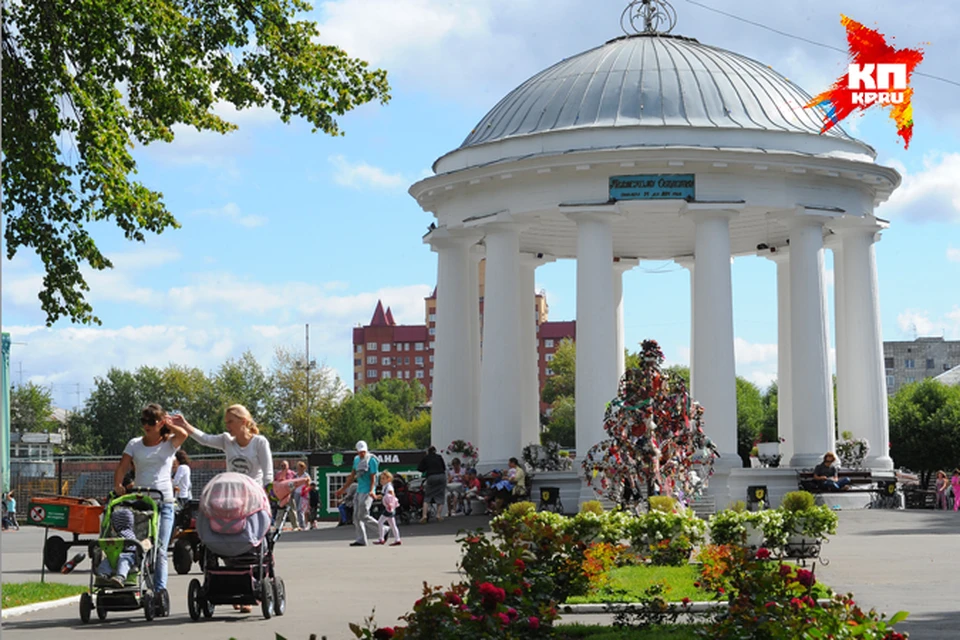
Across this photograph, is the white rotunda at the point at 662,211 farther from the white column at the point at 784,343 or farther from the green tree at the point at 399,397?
the green tree at the point at 399,397

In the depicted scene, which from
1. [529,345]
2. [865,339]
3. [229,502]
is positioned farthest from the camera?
[529,345]

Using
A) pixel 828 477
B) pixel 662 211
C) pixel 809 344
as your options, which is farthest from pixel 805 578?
pixel 662 211

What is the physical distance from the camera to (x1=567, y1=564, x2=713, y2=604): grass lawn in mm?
14438

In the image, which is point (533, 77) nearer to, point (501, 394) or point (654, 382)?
point (501, 394)

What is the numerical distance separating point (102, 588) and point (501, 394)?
2857cm

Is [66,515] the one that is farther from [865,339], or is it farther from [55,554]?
[865,339]

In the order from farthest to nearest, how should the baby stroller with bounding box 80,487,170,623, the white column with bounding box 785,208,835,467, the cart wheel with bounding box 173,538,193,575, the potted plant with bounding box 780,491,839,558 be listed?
1. the white column with bounding box 785,208,835,467
2. the cart wheel with bounding box 173,538,193,575
3. the potted plant with bounding box 780,491,839,558
4. the baby stroller with bounding box 80,487,170,623

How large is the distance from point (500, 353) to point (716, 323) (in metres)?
6.50

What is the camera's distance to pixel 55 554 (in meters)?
21.3

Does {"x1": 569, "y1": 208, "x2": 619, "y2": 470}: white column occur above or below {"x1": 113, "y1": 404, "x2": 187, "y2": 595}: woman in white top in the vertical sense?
above

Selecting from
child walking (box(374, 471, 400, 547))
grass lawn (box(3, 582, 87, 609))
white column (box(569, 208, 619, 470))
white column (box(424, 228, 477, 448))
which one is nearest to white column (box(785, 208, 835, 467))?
white column (box(569, 208, 619, 470))

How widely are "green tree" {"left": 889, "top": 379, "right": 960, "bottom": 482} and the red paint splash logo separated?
226 ft

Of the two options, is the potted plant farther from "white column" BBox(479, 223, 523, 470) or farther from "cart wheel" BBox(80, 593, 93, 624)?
"white column" BBox(479, 223, 523, 470)

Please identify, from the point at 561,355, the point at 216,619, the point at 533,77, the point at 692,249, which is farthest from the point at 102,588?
the point at 561,355
